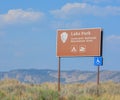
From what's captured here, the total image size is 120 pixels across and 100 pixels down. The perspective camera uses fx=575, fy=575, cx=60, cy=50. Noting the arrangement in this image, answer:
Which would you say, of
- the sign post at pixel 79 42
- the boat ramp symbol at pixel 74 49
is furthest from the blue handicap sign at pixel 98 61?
the boat ramp symbol at pixel 74 49

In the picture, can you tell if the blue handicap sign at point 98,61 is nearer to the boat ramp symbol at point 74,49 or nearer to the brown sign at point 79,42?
the brown sign at point 79,42

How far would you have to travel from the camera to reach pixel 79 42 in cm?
3356

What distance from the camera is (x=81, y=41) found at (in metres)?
33.5

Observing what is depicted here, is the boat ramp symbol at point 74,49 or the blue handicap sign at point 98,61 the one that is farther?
the boat ramp symbol at point 74,49

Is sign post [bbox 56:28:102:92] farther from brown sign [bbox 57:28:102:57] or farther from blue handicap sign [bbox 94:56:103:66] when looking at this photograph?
blue handicap sign [bbox 94:56:103:66]

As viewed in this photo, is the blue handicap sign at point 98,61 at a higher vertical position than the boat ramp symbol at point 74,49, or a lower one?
lower

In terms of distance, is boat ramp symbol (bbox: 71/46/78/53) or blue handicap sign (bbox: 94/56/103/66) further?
boat ramp symbol (bbox: 71/46/78/53)

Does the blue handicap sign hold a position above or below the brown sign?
below

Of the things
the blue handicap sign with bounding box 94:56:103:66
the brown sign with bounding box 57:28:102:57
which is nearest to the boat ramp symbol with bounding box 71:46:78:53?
the brown sign with bounding box 57:28:102:57

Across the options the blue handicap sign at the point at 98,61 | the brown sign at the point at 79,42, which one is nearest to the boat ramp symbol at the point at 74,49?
the brown sign at the point at 79,42

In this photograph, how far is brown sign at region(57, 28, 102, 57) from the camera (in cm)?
3269

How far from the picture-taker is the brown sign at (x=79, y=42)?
1287 inches

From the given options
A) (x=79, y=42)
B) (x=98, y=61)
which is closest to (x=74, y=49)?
(x=79, y=42)

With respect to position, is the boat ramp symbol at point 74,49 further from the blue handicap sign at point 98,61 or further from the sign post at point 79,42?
the blue handicap sign at point 98,61
